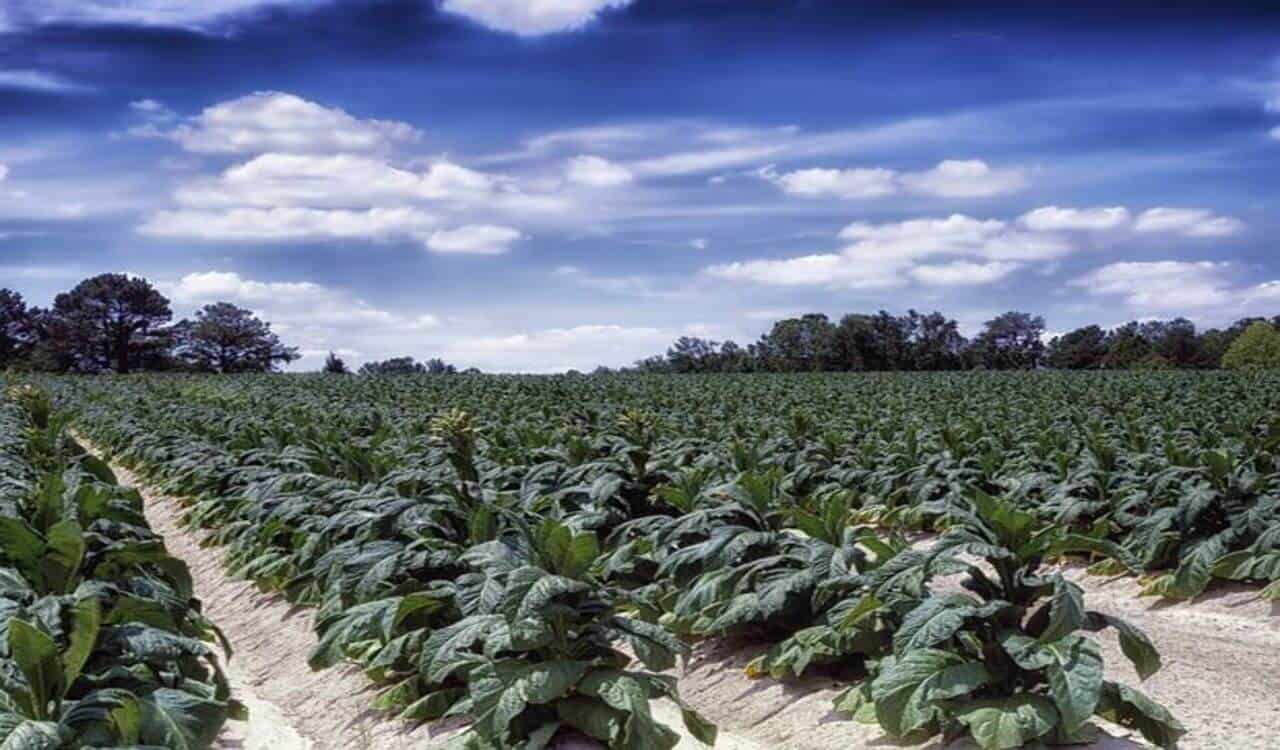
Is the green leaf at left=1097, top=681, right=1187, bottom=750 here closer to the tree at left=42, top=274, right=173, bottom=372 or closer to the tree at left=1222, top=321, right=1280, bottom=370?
the tree at left=1222, top=321, right=1280, bottom=370

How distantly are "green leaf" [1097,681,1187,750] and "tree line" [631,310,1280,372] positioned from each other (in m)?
86.1

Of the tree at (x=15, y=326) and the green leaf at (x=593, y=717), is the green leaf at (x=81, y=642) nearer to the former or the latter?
the green leaf at (x=593, y=717)

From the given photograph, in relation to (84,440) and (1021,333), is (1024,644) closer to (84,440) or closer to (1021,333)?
(84,440)

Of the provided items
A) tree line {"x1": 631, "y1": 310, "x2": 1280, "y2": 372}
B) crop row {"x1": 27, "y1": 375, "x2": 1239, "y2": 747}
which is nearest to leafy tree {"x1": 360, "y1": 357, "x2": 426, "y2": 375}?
tree line {"x1": 631, "y1": 310, "x2": 1280, "y2": 372}

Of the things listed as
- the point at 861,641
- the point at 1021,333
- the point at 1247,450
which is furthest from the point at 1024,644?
the point at 1021,333

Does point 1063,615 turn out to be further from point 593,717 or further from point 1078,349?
point 1078,349

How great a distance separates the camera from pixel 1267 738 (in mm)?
4523

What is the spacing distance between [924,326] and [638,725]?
356ft

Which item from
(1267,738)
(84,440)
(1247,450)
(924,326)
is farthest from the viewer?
(924,326)

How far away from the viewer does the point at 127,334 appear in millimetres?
101750

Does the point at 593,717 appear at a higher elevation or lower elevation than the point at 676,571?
lower

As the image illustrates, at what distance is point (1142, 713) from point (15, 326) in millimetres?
117142

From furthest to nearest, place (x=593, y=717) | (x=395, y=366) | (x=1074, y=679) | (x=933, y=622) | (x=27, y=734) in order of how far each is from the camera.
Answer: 1. (x=395, y=366)
2. (x=593, y=717)
3. (x=933, y=622)
4. (x=1074, y=679)
5. (x=27, y=734)

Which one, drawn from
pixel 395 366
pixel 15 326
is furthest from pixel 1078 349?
pixel 15 326
